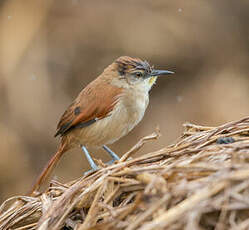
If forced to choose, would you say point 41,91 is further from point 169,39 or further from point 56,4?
point 169,39

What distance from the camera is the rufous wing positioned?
17.0 ft

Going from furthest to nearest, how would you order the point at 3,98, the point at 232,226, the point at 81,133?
1. the point at 3,98
2. the point at 81,133
3. the point at 232,226

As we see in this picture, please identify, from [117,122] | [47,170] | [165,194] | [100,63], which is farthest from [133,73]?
[100,63]

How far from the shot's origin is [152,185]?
240cm

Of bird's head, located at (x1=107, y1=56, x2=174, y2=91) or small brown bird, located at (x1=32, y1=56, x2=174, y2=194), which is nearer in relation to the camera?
small brown bird, located at (x1=32, y1=56, x2=174, y2=194)

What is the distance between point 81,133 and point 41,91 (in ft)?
11.5

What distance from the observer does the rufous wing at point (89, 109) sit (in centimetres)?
518

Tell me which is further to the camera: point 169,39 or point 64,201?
point 169,39

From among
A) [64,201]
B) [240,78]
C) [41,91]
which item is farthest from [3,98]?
[64,201]

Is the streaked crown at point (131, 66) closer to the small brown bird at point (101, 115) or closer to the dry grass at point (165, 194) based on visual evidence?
the small brown bird at point (101, 115)

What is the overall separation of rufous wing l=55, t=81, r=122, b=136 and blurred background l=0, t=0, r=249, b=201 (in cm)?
339

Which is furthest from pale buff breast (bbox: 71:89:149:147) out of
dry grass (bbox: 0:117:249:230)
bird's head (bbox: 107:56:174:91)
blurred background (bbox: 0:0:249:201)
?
blurred background (bbox: 0:0:249:201)

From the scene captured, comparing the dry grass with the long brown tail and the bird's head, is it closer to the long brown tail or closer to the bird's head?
the long brown tail

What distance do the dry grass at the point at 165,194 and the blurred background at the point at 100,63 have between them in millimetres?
5413
